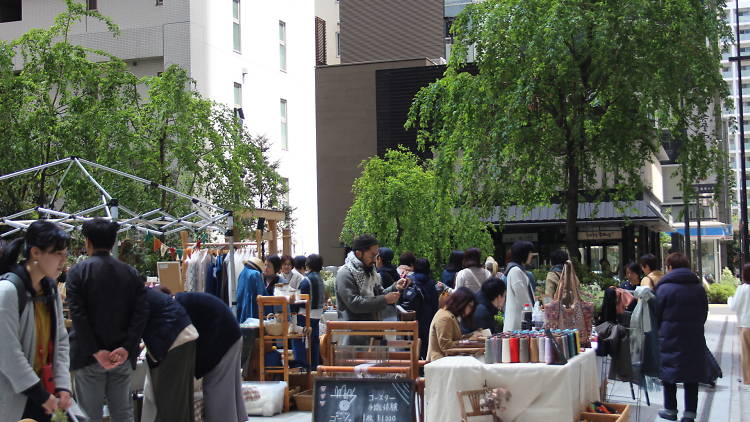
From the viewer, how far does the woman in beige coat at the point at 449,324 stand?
8.52m

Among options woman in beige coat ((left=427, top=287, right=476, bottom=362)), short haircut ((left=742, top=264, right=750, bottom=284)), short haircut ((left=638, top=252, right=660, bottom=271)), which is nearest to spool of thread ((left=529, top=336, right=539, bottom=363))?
woman in beige coat ((left=427, top=287, right=476, bottom=362))

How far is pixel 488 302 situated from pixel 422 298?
2.56 meters

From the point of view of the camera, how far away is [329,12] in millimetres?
59719

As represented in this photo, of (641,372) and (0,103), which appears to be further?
(0,103)

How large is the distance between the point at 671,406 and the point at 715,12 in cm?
1137

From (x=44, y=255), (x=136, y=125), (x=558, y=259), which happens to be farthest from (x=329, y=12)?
(x=44, y=255)

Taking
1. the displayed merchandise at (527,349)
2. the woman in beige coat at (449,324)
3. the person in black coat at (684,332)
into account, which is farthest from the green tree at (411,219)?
the displayed merchandise at (527,349)

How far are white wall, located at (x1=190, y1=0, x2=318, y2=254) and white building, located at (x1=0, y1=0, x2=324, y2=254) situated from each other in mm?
37

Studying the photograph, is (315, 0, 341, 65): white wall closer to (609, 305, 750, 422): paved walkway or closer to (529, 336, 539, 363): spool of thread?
(609, 305, 750, 422): paved walkway

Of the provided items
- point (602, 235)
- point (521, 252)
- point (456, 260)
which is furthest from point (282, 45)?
point (521, 252)

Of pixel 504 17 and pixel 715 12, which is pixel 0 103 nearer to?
pixel 504 17

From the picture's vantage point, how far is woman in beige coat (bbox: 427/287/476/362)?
8.52m

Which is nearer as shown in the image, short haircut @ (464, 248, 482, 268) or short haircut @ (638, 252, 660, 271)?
short haircut @ (638, 252, 660, 271)

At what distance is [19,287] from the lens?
5.07 metres
